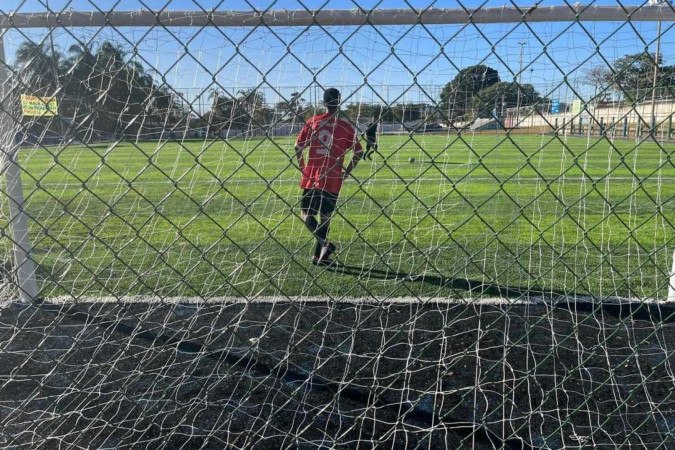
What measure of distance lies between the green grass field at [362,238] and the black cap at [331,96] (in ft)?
1.31

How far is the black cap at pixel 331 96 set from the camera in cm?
246

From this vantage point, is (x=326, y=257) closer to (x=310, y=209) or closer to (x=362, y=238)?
(x=310, y=209)

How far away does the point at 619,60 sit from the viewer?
2715mm

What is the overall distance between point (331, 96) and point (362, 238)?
0.81 metres

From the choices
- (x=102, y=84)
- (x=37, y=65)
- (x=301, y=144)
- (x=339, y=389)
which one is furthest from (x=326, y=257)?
(x=37, y=65)

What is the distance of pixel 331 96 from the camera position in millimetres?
2787

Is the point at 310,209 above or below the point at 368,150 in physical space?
below

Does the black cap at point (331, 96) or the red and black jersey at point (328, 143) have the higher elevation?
the black cap at point (331, 96)

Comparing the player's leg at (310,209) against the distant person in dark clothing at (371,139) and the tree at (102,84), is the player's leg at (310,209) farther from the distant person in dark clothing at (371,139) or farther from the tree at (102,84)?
the tree at (102,84)

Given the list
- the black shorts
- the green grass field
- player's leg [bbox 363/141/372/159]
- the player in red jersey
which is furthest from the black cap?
the black shorts

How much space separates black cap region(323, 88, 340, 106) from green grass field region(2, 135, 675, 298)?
0.40 metres

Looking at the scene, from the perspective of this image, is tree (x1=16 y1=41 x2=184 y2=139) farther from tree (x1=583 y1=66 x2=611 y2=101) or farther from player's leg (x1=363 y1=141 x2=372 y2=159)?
tree (x1=583 y1=66 x2=611 y2=101)

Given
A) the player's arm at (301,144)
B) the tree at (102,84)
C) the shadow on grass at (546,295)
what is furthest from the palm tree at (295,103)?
the shadow on grass at (546,295)

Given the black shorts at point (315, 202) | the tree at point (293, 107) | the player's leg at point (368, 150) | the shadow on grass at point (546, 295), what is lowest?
the shadow on grass at point (546, 295)
